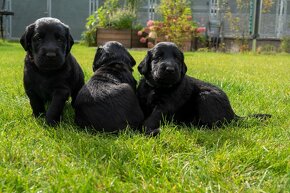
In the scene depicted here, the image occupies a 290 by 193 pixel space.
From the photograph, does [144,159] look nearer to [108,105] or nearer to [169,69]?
[108,105]

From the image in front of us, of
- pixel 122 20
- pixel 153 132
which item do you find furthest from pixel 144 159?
pixel 122 20

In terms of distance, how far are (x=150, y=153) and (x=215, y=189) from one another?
59 cm

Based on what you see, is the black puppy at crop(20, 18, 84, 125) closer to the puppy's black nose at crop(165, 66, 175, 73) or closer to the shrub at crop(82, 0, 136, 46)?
the puppy's black nose at crop(165, 66, 175, 73)

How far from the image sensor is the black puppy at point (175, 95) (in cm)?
344

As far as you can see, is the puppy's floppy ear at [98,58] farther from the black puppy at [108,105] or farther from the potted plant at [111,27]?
the potted plant at [111,27]

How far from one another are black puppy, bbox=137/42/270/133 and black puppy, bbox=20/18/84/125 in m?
0.75

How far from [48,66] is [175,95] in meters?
1.20

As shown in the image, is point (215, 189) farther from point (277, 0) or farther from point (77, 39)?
point (77, 39)

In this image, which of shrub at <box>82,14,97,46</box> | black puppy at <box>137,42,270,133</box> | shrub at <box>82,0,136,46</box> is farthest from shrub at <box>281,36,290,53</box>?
black puppy at <box>137,42,270,133</box>

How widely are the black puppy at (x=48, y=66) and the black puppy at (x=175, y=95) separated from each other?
29.5 inches

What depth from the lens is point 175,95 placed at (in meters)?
3.57

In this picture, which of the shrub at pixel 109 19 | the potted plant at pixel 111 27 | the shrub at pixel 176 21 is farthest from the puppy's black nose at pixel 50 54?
the shrub at pixel 109 19

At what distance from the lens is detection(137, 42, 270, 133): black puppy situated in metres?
3.44

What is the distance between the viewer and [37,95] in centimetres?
359
